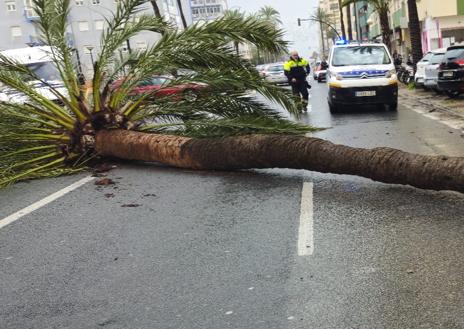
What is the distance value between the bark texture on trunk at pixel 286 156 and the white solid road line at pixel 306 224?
1.50 ft

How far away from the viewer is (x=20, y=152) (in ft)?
29.3

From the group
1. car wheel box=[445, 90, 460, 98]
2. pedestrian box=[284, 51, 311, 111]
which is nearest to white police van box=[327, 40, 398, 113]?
pedestrian box=[284, 51, 311, 111]

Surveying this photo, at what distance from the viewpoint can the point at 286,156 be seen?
23.6 ft

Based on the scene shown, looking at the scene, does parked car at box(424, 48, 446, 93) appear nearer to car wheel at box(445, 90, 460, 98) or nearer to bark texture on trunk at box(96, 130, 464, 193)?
car wheel at box(445, 90, 460, 98)

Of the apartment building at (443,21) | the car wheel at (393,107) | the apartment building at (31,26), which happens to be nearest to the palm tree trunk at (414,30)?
the car wheel at (393,107)

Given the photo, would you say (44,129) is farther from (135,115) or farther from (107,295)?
(107,295)

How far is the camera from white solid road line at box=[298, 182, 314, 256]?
4757 millimetres

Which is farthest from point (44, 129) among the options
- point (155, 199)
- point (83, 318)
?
point (83, 318)

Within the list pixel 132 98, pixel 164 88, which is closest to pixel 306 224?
pixel 164 88

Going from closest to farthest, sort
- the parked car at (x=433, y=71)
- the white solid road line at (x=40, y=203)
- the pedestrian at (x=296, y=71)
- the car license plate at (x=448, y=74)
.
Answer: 1. the white solid road line at (x=40, y=203)
2. the car license plate at (x=448, y=74)
3. the pedestrian at (x=296, y=71)
4. the parked car at (x=433, y=71)

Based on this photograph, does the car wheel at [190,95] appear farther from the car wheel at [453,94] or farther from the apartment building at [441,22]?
the apartment building at [441,22]

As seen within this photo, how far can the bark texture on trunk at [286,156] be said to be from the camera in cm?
593

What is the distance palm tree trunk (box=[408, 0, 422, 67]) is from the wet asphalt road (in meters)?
15.9

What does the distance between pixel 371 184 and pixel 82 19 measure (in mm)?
70459
